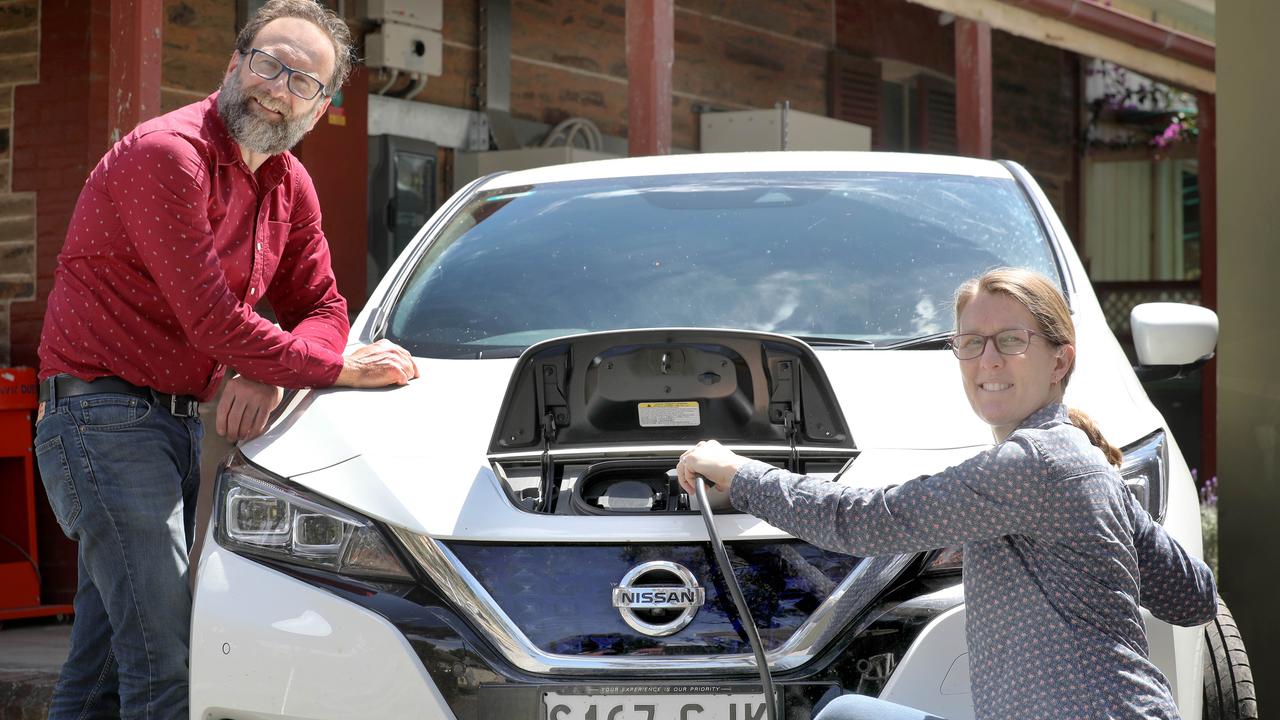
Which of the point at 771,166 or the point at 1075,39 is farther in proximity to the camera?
the point at 1075,39

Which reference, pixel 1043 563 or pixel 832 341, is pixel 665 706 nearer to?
pixel 1043 563

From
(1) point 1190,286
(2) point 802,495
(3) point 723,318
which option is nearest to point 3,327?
(3) point 723,318

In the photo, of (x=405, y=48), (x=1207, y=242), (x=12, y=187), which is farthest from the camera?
(x=1207, y=242)

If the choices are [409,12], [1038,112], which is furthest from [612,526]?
[1038,112]

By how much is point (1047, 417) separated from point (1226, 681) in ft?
3.86

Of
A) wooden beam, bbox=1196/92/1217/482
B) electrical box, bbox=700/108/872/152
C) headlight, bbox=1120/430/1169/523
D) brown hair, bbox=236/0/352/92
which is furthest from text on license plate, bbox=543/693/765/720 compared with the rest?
wooden beam, bbox=1196/92/1217/482

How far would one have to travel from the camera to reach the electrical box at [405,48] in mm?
8391

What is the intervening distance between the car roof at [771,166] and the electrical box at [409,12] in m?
4.53

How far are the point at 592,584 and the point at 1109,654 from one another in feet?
2.86

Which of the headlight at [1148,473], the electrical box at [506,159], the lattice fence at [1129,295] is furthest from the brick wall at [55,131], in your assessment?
the lattice fence at [1129,295]

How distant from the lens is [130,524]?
9.63ft

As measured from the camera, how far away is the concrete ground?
196 inches

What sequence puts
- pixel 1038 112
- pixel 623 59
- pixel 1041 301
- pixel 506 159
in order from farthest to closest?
pixel 1038 112 → pixel 623 59 → pixel 506 159 → pixel 1041 301

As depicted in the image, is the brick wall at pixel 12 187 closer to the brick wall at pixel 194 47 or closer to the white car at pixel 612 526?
the brick wall at pixel 194 47
